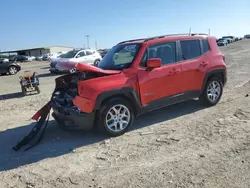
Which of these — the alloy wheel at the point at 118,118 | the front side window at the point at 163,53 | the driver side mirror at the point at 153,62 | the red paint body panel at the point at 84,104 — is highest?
the front side window at the point at 163,53

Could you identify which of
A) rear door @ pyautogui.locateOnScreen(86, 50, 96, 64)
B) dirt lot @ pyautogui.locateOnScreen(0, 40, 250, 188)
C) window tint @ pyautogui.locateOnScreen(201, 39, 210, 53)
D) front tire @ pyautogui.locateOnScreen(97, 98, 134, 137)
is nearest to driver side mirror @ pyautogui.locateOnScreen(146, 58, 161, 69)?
front tire @ pyautogui.locateOnScreen(97, 98, 134, 137)

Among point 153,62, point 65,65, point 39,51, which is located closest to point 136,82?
point 153,62

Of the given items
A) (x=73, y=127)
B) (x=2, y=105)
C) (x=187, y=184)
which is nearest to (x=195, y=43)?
(x=73, y=127)

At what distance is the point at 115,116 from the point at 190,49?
258 cm

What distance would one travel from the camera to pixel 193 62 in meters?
6.40

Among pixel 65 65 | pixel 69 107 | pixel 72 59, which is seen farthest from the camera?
pixel 72 59

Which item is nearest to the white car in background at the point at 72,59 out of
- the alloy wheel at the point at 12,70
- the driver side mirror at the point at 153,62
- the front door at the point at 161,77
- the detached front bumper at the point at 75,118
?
the alloy wheel at the point at 12,70

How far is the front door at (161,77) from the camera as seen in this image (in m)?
5.57

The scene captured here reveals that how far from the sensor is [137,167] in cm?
400

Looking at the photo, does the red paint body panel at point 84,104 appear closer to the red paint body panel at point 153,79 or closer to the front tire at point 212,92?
the red paint body panel at point 153,79

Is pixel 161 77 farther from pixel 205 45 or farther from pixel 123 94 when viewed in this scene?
pixel 205 45

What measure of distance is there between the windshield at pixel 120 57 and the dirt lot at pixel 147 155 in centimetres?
136

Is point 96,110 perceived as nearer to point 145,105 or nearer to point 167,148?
point 145,105

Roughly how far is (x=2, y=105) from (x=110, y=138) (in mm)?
5626
